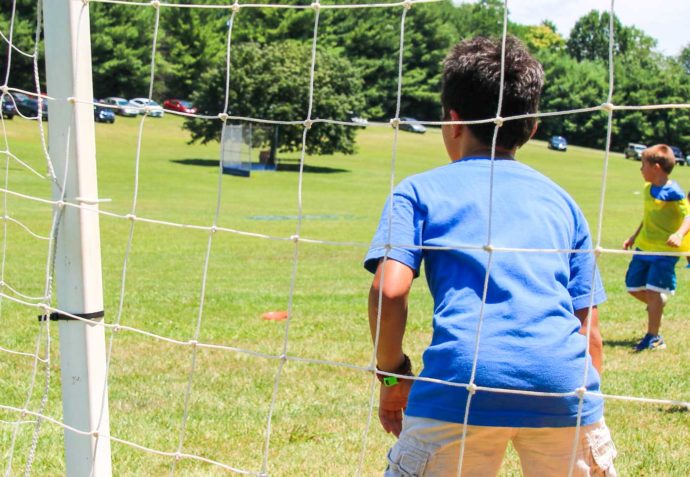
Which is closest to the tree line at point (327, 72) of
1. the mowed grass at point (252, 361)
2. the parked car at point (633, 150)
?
the parked car at point (633, 150)

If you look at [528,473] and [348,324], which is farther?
[348,324]

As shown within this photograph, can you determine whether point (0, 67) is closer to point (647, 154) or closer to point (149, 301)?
point (149, 301)

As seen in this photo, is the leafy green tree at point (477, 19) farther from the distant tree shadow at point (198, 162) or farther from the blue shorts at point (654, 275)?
the blue shorts at point (654, 275)

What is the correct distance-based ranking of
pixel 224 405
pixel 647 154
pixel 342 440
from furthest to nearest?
pixel 647 154, pixel 224 405, pixel 342 440

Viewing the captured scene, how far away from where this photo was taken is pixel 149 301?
9188mm

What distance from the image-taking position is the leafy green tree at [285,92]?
48.8m

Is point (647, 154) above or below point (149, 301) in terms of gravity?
above

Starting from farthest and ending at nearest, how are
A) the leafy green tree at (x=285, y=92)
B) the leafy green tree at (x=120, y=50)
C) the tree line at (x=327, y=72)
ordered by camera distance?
the leafy green tree at (x=120, y=50) < the tree line at (x=327, y=72) < the leafy green tree at (x=285, y=92)

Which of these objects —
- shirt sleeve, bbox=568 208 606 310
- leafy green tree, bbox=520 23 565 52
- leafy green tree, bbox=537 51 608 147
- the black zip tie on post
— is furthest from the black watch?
leafy green tree, bbox=520 23 565 52

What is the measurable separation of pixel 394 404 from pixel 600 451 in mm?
593

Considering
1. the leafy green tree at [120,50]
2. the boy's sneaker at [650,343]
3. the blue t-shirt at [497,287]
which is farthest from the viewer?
the leafy green tree at [120,50]

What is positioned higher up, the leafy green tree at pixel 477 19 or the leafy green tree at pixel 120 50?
the leafy green tree at pixel 477 19

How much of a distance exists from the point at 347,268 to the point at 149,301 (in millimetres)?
4717

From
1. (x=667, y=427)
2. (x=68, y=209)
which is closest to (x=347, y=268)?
(x=667, y=427)
